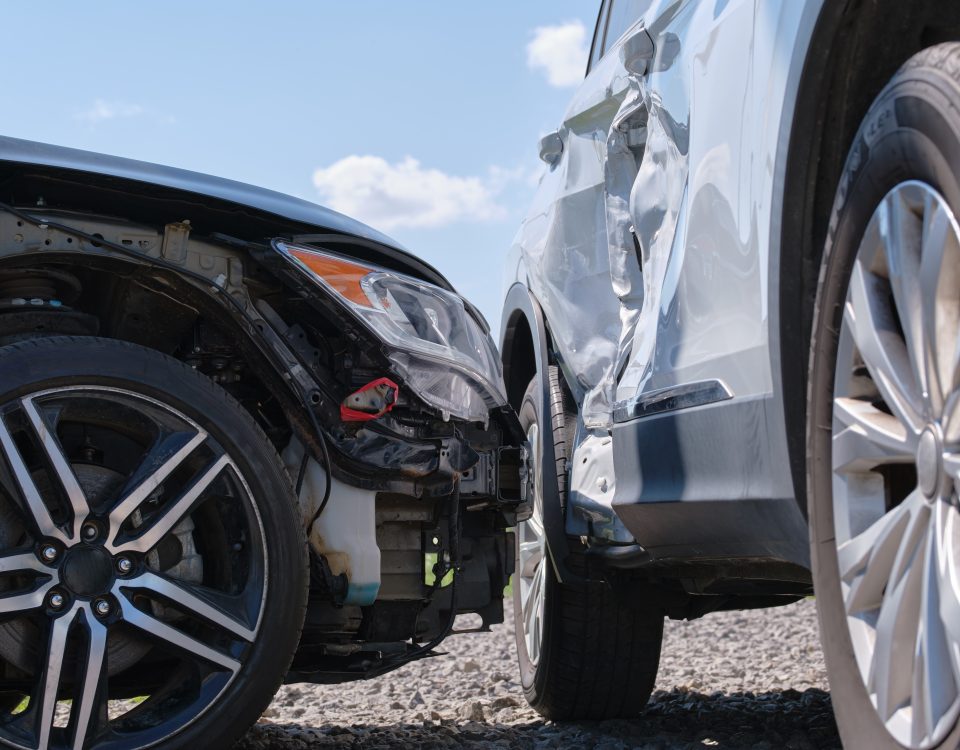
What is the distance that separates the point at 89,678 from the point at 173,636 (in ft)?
0.57

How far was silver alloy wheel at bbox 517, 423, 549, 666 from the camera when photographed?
370 cm

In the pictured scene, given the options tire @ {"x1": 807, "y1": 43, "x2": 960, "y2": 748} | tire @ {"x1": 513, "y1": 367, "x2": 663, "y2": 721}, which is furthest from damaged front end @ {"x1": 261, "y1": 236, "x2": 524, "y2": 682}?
tire @ {"x1": 807, "y1": 43, "x2": 960, "y2": 748}

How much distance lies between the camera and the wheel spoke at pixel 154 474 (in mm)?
2240

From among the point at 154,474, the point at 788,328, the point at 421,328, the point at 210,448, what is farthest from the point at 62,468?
the point at 788,328

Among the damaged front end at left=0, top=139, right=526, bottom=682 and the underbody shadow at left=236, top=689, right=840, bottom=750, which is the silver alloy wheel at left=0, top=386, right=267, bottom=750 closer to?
the damaged front end at left=0, top=139, right=526, bottom=682

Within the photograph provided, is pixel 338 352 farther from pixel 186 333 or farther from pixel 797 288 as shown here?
pixel 797 288

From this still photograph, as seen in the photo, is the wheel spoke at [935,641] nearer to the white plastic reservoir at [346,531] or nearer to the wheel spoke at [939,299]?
the wheel spoke at [939,299]

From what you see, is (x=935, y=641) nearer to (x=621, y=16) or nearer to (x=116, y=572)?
(x=116, y=572)

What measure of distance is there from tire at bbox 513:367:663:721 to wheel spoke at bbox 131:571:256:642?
1.36m

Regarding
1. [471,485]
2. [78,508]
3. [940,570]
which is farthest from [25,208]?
[940,570]

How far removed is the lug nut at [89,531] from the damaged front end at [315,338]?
0.51 meters

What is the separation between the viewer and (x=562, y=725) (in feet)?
12.3

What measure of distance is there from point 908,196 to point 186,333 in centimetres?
171

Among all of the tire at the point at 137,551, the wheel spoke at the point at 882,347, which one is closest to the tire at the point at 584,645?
the tire at the point at 137,551
